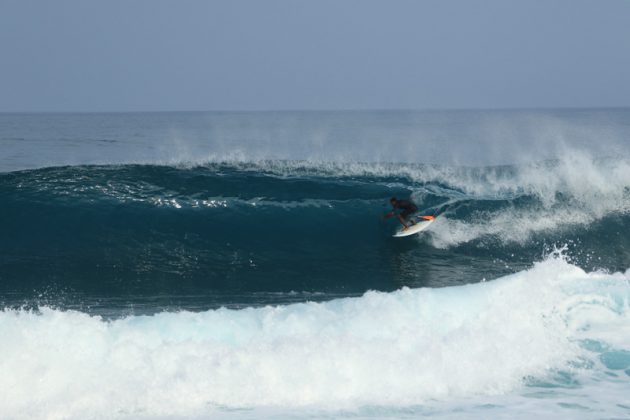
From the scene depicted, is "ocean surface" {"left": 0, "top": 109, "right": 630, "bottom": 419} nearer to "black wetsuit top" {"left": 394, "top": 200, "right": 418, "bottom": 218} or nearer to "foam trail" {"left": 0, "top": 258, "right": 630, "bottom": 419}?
"foam trail" {"left": 0, "top": 258, "right": 630, "bottom": 419}

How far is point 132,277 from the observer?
1154 centimetres

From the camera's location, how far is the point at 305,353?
7.77 meters


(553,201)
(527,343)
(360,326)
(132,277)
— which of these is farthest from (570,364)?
(553,201)

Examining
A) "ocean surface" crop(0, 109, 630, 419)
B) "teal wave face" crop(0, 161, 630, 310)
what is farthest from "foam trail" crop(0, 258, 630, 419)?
"teal wave face" crop(0, 161, 630, 310)

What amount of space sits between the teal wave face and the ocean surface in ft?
0.19

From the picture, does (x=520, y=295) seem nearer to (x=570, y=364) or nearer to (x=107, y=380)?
(x=570, y=364)

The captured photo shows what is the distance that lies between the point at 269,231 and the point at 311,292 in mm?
3540

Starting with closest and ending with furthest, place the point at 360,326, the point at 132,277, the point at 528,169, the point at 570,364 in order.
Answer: the point at 570,364 < the point at 360,326 < the point at 132,277 < the point at 528,169

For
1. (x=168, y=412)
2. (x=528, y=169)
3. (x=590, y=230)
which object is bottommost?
(x=168, y=412)

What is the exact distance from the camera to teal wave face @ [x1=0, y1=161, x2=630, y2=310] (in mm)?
11430

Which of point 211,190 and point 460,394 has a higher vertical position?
point 211,190

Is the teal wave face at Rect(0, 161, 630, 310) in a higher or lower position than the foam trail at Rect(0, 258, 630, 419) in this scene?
higher

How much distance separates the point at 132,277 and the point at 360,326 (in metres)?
4.68

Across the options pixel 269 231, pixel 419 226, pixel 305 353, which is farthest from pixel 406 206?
pixel 305 353
